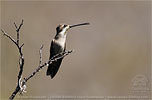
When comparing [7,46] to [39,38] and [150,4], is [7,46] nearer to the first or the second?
[39,38]

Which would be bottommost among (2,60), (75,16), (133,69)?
(133,69)

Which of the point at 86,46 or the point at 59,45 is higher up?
the point at 59,45

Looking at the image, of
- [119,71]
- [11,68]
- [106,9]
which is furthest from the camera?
[106,9]

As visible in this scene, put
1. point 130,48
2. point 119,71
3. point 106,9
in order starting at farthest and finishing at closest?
point 106,9, point 130,48, point 119,71

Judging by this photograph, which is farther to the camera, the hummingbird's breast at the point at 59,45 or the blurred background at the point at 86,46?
the blurred background at the point at 86,46

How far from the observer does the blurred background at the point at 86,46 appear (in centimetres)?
1078

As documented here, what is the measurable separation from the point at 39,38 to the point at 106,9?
3075 millimetres

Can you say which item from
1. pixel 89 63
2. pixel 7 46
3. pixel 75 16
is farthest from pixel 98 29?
pixel 7 46

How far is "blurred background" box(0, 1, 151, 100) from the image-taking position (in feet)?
35.4

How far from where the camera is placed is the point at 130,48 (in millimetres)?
12594

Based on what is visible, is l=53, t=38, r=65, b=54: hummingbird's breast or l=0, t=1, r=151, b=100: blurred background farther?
l=0, t=1, r=151, b=100: blurred background

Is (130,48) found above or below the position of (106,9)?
below

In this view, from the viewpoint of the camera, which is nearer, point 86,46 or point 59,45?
point 59,45

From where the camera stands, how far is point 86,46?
41.3ft
